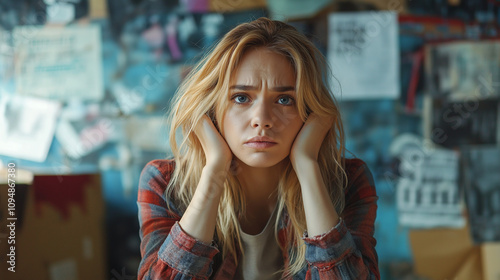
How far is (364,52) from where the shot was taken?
1.82 m

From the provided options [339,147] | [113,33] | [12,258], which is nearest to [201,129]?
[339,147]

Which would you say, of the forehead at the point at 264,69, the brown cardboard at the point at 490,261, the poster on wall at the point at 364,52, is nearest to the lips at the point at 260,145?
the forehead at the point at 264,69

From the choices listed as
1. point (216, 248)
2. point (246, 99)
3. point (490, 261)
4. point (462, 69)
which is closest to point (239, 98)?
point (246, 99)

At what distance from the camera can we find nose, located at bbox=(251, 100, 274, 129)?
2.51 feet

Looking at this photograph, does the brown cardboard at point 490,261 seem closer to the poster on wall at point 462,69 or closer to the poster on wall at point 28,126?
the poster on wall at point 462,69

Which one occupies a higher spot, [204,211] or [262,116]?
[262,116]

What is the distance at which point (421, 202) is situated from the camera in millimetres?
1850

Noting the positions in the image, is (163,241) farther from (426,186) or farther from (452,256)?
(452,256)

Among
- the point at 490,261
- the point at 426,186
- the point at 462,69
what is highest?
the point at 462,69

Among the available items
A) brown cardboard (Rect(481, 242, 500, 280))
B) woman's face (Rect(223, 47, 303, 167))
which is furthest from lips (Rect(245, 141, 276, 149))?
brown cardboard (Rect(481, 242, 500, 280))

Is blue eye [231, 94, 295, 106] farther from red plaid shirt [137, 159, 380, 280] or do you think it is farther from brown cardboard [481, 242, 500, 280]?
brown cardboard [481, 242, 500, 280]

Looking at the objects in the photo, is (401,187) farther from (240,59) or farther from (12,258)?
(12,258)

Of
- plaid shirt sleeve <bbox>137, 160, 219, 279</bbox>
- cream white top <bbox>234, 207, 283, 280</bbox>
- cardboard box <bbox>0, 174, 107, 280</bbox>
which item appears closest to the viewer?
plaid shirt sleeve <bbox>137, 160, 219, 279</bbox>

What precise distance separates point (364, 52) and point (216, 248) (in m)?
1.31
